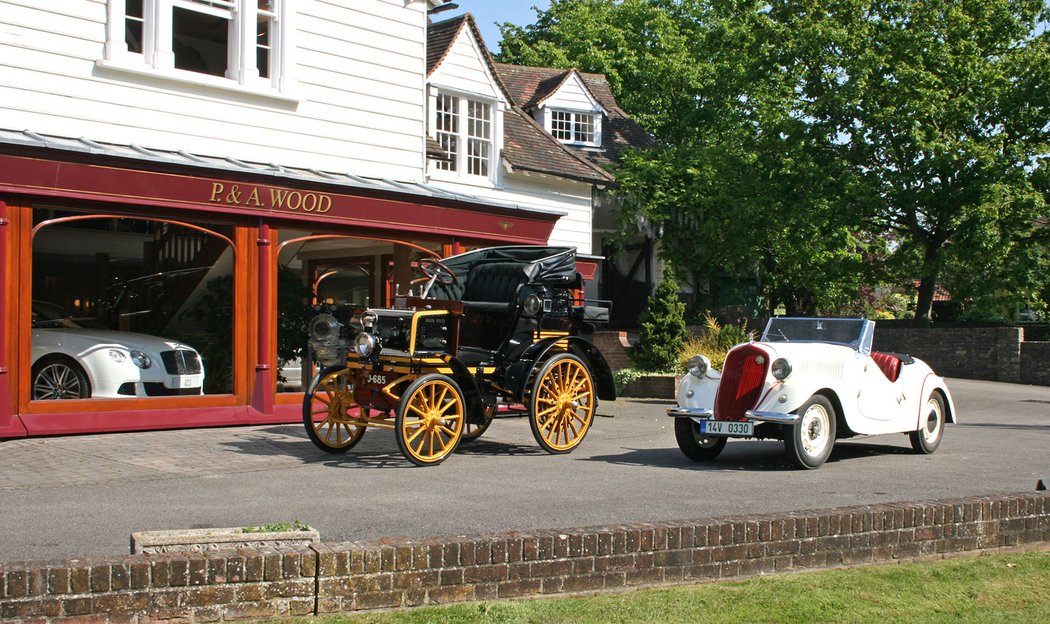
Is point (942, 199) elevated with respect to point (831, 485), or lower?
elevated

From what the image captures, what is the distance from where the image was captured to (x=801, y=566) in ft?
21.1

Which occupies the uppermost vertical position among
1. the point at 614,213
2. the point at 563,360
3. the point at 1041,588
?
the point at 614,213

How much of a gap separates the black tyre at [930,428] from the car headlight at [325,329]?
6.49 metres

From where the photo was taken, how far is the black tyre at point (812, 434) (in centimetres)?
1066

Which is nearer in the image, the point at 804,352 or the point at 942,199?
the point at 804,352

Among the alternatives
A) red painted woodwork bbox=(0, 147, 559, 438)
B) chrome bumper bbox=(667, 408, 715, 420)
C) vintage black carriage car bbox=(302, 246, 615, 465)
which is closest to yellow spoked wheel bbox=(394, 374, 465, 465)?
vintage black carriage car bbox=(302, 246, 615, 465)

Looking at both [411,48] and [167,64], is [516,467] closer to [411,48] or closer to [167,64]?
[167,64]

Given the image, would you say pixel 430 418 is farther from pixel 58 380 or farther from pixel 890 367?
pixel 890 367

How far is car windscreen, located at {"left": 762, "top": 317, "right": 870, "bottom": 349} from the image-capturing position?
11.7 metres

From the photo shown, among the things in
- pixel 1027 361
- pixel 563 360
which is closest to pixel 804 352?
pixel 563 360

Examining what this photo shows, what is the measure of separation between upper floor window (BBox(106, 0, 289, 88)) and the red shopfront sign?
2.40m

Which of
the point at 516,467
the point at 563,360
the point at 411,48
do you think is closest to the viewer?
the point at 516,467

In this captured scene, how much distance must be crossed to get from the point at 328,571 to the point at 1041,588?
13.2 ft

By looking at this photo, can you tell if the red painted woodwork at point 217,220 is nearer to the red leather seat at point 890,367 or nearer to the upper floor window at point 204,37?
the upper floor window at point 204,37
